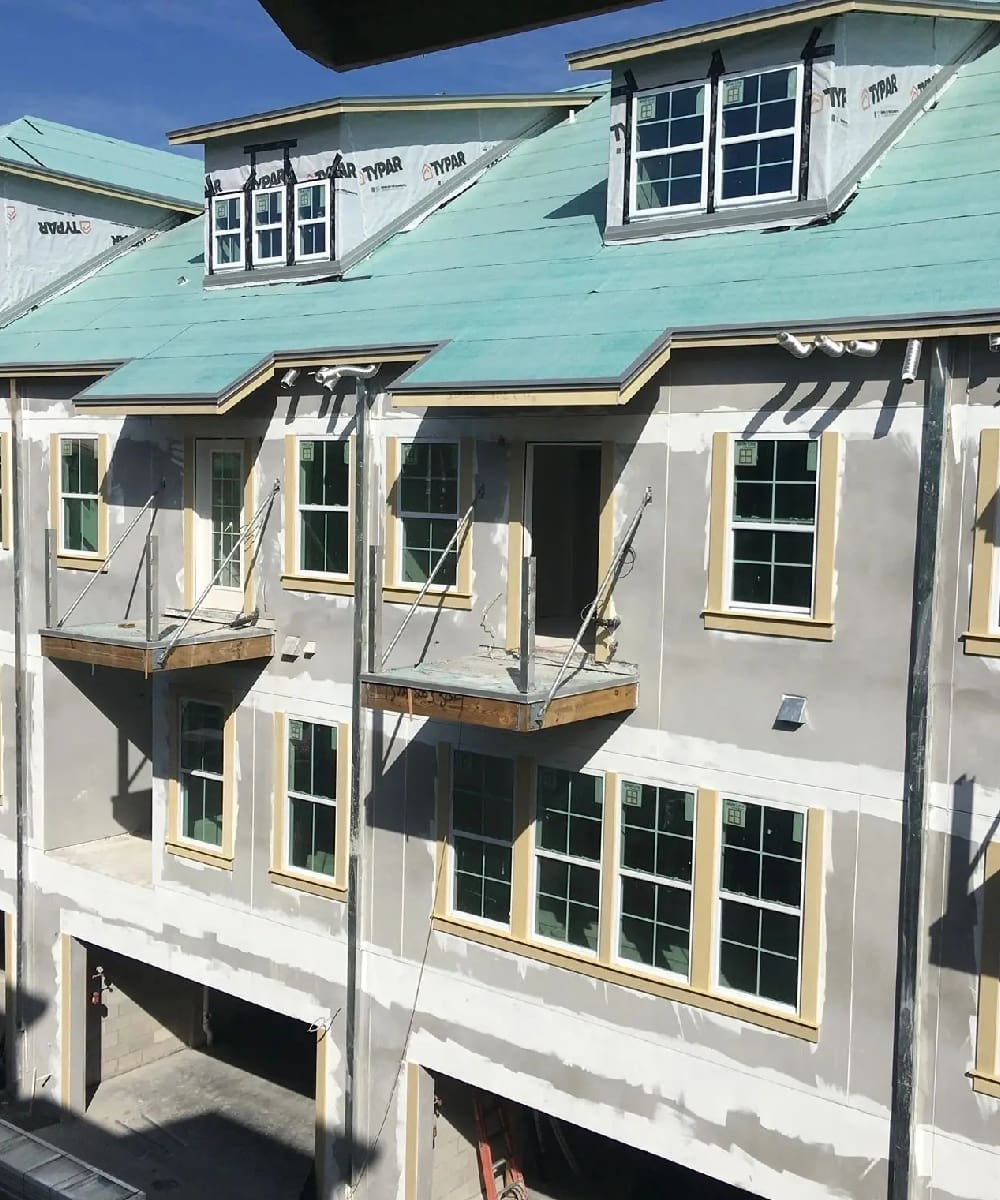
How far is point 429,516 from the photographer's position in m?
14.7

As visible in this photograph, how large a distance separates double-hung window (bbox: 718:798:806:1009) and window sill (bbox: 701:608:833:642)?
5.49 ft

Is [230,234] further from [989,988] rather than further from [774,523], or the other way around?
[989,988]

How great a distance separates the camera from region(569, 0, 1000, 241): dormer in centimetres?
1339

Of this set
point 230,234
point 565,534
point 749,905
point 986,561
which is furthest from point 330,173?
point 749,905

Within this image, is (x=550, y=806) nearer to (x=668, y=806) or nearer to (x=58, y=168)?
(x=668, y=806)

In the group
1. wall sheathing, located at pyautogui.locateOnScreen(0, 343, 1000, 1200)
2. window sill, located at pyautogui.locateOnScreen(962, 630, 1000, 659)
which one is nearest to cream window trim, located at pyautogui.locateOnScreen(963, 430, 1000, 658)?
window sill, located at pyautogui.locateOnScreen(962, 630, 1000, 659)

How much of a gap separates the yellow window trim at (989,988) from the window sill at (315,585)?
25.4 ft

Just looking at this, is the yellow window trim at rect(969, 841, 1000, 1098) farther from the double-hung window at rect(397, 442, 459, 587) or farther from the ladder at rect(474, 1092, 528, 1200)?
the ladder at rect(474, 1092, 528, 1200)

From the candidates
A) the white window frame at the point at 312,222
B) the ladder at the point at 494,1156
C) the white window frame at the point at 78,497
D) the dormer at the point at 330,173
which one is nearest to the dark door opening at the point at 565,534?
the dormer at the point at 330,173

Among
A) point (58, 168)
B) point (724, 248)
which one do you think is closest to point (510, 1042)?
point (724, 248)

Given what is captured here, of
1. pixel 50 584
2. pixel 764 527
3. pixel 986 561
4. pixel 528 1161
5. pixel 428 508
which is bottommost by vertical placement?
pixel 528 1161

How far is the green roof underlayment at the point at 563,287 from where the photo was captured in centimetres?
1198

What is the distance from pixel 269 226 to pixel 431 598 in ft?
22.8

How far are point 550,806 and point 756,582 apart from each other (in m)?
3.40
